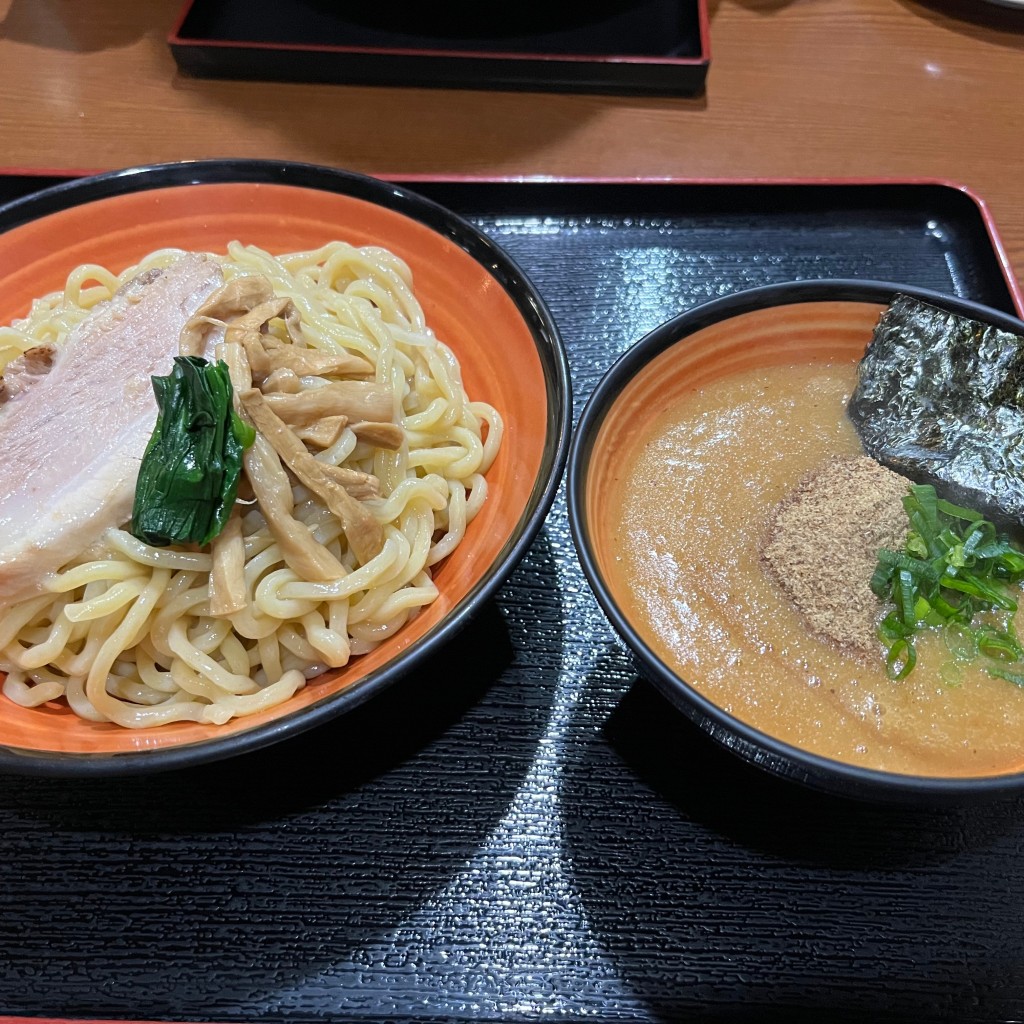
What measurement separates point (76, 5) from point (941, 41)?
140 inches

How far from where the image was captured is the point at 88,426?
144 cm

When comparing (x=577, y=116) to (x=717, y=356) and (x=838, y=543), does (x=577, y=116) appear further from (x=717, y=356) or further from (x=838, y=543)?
(x=838, y=543)

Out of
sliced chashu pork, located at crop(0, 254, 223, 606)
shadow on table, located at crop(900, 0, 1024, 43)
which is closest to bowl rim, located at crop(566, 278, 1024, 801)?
sliced chashu pork, located at crop(0, 254, 223, 606)

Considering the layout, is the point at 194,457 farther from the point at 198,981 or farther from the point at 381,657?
the point at 198,981

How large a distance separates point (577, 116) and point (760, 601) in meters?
2.10

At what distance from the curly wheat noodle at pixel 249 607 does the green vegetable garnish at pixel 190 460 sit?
2.4 inches

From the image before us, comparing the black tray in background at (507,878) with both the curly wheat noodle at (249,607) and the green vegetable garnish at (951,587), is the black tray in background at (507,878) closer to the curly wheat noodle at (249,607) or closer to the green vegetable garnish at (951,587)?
the curly wheat noodle at (249,607)

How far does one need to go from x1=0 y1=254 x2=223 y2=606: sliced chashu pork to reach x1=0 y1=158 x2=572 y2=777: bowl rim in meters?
0.32

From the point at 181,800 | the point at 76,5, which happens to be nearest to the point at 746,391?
the point at 181,800

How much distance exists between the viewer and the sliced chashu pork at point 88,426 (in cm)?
132

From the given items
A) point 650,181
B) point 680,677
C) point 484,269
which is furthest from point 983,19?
point 680,677

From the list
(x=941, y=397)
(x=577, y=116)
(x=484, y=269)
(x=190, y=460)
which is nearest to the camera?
(x=190, y=460)

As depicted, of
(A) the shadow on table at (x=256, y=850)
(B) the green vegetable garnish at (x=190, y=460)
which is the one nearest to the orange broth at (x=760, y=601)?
(A) the shadow on table at (x=256, y=850)

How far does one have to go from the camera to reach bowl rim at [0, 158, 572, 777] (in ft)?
3.72
